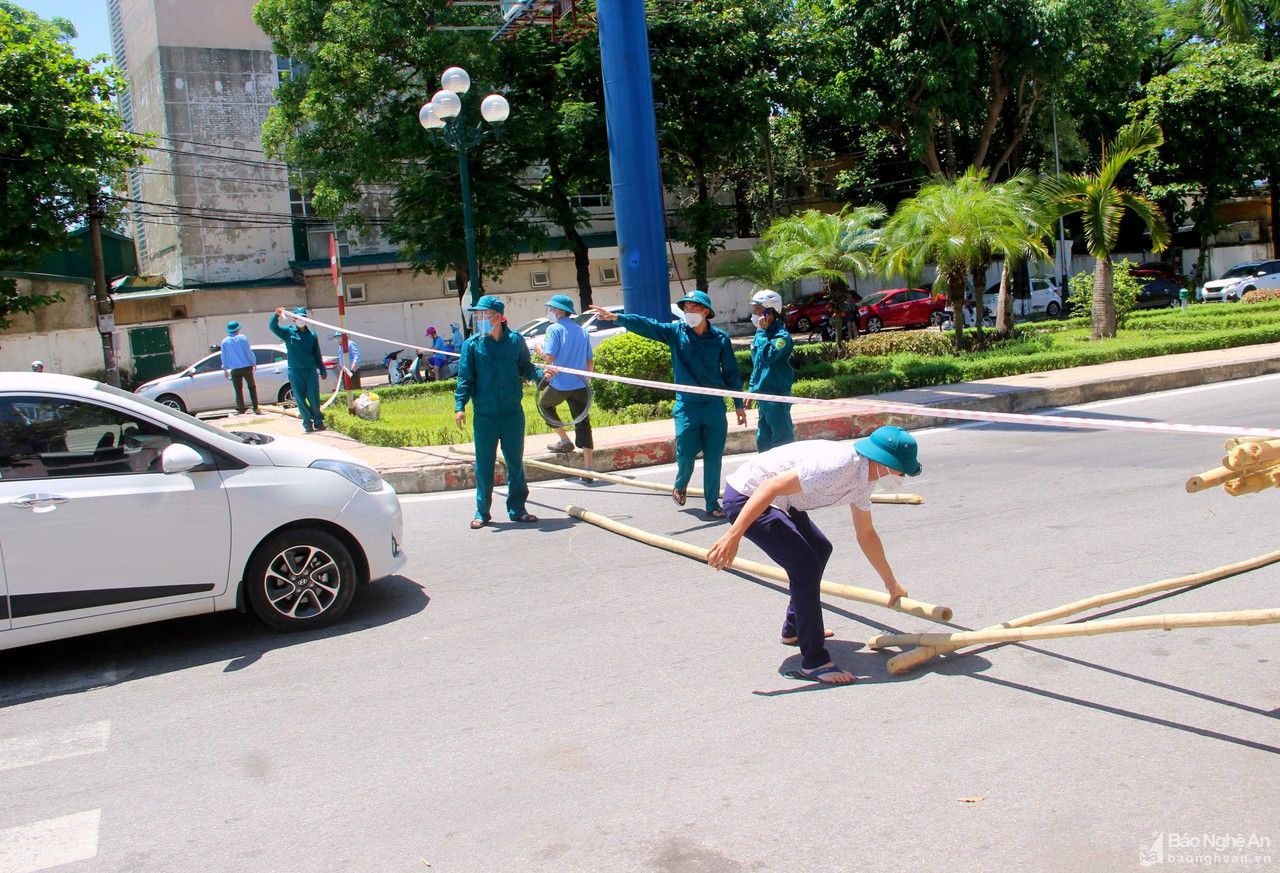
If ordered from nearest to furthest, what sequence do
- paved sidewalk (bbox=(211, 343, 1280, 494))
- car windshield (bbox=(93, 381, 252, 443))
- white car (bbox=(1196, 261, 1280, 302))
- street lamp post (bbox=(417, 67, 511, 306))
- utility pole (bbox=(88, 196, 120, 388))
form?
car windshield (bbox=(93, 381, 252, 443))
paved sidewalk (bbox=(211, 343, 1280, 494))
street lamp post (bbox=(417, 67, 511, 306))
utility pole (bbox=(88, 196, 120, 388))
white car (bbox=(1196, 261, 1280, 302))

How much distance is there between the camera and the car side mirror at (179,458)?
5762 mm

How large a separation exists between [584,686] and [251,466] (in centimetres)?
239

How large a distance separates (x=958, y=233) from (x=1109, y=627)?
51.5 ft

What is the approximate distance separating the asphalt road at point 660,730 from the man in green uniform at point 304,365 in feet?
25.3

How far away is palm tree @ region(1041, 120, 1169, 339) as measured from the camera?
2045 centimetres

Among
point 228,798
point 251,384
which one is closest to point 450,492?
point 228,798

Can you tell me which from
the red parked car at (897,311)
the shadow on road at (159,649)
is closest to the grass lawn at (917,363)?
the shadow on road at (159,649)

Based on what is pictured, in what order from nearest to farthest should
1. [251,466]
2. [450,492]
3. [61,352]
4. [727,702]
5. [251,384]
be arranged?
1. [727,702]
2. [251,466]
3. [450,492]
4. [251,384]
5. [61,352]

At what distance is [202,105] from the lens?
33.6 m

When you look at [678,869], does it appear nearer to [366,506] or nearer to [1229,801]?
[1229,801]

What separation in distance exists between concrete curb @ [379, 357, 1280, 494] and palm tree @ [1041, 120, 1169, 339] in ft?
16.1

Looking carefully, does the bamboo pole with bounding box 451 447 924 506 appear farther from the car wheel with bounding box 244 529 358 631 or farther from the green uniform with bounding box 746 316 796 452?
the car wheel with bounding box 244 529 358 631

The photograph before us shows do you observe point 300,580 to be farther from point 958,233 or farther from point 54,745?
point 958,233

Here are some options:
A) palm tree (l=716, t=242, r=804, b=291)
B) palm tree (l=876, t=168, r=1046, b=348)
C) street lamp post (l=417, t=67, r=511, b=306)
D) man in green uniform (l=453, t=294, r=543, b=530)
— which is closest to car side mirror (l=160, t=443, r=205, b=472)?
man in green uniform (l=453, t=294, r=543, b=530)
